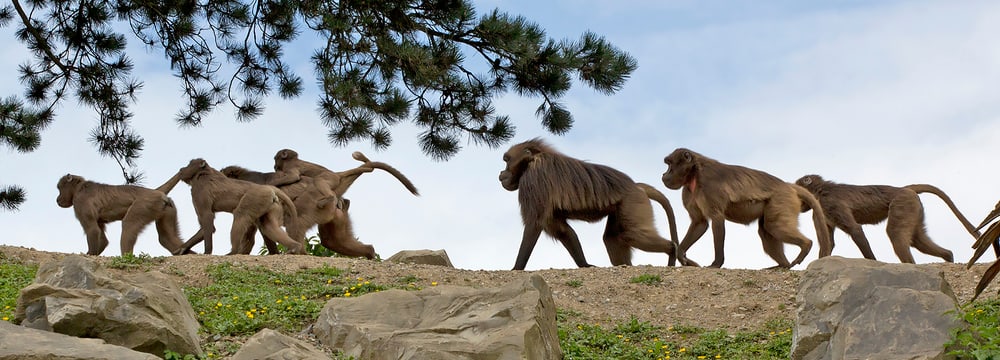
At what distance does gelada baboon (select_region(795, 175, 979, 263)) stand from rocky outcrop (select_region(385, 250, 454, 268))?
14.2 ft

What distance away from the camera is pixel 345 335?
8.55 meters

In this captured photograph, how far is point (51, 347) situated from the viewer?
7.46 m

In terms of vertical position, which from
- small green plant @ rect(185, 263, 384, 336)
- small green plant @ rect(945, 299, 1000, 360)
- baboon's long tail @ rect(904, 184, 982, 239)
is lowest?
small green plant @ rect(945, 299, 1000, 360)

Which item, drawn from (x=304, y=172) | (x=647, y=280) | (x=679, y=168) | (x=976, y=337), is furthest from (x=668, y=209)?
(x=976, y=337)

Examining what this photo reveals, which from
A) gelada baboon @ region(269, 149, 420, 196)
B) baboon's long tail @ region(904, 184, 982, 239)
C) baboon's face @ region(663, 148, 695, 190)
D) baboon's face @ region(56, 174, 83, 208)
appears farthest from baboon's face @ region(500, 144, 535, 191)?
baboon's face @ region(56, 174, 83, 208)

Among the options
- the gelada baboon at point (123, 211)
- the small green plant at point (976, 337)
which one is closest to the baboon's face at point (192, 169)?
the gelada baboon at point (123, 211)

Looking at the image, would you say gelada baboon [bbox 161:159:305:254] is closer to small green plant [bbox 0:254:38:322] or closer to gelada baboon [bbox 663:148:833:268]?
small green plant [bbox 0:254:38:322]

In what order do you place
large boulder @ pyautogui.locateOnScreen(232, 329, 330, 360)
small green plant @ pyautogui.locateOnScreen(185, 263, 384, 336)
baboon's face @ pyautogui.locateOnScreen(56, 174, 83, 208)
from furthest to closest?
1. baboon's face @ pyautogui.locateOnScreen(56, 174, 83, 208)
2. small green plant @ pyautogui.locateOnScreen(185, 263, 384, 336)
3. large boulder @ pyautogui.locateOnScreen(232, 329, 330, 360)

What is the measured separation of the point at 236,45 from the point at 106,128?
222 centimetres

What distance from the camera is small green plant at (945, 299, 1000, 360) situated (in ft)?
23.4

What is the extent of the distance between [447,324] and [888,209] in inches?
291

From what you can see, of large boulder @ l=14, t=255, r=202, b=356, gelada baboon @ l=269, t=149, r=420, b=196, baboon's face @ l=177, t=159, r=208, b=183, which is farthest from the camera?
gelada baboon @ l=269, t=149, r=420, b=196

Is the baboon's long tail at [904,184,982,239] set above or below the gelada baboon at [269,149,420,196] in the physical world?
below

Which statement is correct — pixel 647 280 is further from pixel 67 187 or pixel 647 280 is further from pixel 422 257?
pixel 67 187
